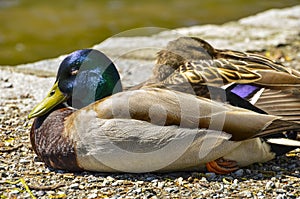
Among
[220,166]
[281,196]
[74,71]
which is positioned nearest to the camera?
[281,196]

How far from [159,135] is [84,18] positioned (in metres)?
7.24

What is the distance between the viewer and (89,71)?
14.8 ft

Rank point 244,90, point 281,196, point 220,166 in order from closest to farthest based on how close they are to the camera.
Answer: point 281,196
point 220,166
point 244,90

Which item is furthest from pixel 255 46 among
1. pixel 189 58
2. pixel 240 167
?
pixel 240 167

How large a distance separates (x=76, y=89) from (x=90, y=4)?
7.45 metres

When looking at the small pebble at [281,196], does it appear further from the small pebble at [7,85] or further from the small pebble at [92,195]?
the small pebble at [7,85]

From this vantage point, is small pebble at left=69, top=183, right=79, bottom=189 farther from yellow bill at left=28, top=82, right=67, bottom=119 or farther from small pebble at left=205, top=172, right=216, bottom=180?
small pebble at left=205, top=172, right=216, bottom=180

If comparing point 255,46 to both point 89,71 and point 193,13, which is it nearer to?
point 89,71

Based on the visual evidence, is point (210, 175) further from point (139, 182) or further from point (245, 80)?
point (245, 80)

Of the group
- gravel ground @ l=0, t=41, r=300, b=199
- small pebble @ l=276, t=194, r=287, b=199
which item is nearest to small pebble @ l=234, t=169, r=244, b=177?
gravel ground @ l=0, t=41, r=300, b=199

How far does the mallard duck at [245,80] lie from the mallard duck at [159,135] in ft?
0.62

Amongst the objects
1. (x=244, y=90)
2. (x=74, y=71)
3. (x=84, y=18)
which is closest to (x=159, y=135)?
(x=244, y=90)

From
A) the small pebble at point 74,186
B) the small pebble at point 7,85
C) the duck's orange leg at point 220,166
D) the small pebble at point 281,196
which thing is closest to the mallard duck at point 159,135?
the duck's orange leg at point 220,166

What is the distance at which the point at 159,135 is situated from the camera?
13.2 ft
